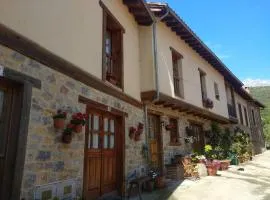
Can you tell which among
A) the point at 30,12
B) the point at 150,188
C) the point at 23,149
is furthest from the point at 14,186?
the point at 150,188

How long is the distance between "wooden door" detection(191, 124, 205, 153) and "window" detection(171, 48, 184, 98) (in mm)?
2747

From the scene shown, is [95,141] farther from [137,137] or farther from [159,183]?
[159,183]

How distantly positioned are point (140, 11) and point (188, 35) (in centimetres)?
311

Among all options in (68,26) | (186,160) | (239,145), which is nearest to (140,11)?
(68,26)

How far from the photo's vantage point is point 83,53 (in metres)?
5.78

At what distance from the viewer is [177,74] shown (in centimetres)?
1059

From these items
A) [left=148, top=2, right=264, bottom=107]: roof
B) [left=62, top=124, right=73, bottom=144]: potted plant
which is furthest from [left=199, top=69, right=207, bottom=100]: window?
[left=62, top=124, right=73, bottom=144]: potted plant

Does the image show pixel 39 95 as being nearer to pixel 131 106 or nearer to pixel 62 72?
pixel 62 72

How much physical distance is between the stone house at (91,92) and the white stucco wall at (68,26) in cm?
2

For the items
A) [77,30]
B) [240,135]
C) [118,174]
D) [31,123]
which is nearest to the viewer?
[31,123]

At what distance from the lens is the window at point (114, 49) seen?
7446 mm

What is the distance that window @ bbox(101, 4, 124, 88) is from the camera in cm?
745

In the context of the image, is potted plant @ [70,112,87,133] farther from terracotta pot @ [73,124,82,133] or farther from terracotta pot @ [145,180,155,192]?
terracotta pot @ [145,180,155,192]

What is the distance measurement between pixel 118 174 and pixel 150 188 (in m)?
1.03
